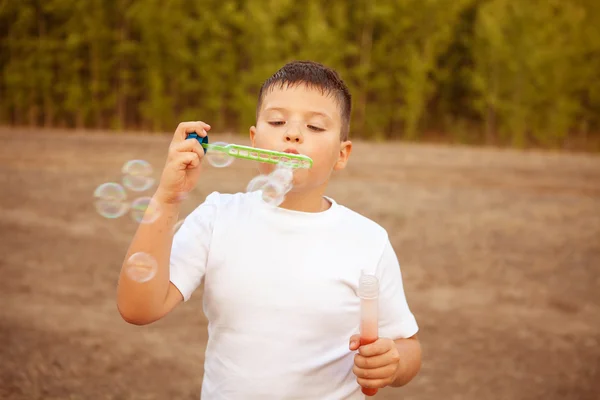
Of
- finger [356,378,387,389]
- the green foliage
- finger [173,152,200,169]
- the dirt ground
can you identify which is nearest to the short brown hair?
finger [173,152,200,169]

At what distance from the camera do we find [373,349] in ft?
4.60

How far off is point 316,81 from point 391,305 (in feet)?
1.86

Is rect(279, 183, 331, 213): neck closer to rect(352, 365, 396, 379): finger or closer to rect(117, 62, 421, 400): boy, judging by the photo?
rect(117, 62, 421, 400): boy

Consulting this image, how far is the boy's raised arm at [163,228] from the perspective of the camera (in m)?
1.40

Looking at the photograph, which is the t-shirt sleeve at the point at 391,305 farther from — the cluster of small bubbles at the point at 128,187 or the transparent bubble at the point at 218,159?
the cluster of small bubbles at the point at 128,187

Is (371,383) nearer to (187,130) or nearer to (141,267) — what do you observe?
(141,267)

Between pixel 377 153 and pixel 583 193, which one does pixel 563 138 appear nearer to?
pixel 377 153

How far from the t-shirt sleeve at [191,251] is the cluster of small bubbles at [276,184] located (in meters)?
0.14

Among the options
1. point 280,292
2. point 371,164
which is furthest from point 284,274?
point 371,164

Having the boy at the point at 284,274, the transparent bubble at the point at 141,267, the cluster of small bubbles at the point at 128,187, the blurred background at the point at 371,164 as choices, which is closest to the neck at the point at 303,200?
the boy at the point at 284,274

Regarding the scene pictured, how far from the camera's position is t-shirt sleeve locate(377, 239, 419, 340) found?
1.61 meters

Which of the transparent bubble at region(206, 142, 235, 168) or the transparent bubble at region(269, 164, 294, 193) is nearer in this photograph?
the transparent bubble at region(269, 164, 294, 193)

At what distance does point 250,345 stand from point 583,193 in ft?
28.5

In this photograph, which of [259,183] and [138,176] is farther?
[138,176]
